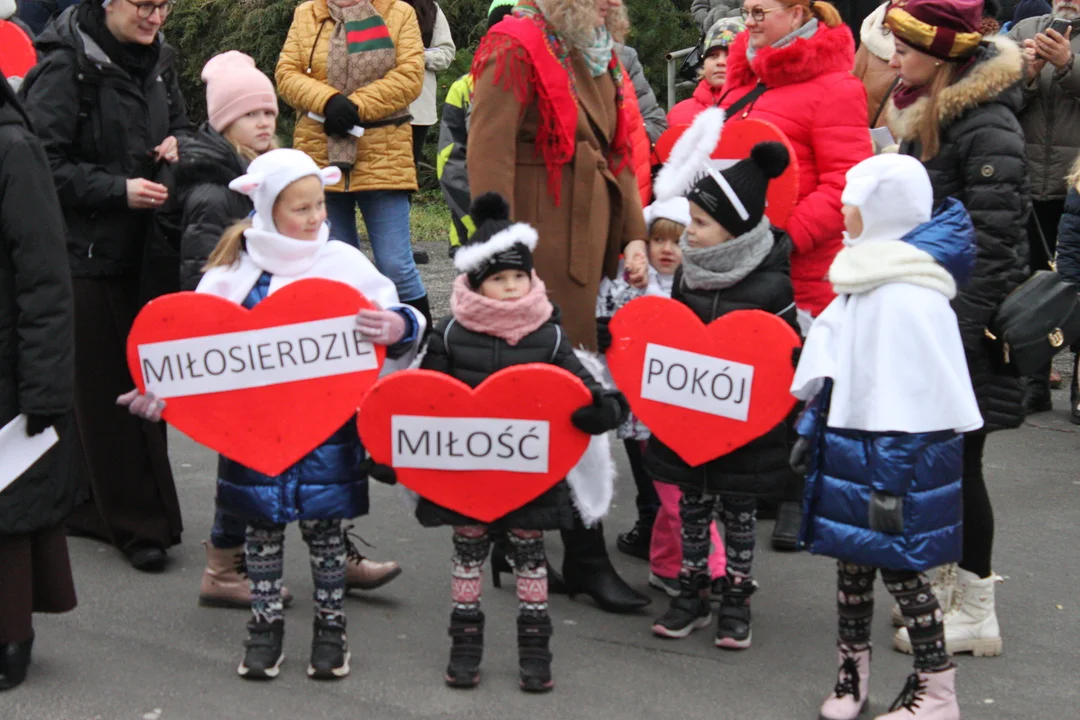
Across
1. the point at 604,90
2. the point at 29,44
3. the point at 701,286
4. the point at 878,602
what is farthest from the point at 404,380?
the point at 29,44

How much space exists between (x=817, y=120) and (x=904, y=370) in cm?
162

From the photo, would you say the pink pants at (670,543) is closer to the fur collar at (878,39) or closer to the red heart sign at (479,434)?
the red heart sign at (479,434)

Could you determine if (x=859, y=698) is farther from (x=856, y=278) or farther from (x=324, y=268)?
(x=324, y=268)

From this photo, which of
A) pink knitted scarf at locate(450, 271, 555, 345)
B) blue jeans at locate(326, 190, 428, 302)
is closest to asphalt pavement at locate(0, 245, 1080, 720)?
pink knitted scarf at locate(450, 271, 555, 345)

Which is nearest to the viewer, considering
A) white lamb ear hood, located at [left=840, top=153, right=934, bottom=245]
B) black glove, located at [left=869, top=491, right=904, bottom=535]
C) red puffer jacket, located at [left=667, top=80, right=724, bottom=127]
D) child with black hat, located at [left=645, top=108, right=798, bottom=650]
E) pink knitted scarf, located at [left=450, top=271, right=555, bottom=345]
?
black glove, located at [left=869, top=491, right=904, bottom=535]

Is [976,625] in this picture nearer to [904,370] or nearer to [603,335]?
[904,370]

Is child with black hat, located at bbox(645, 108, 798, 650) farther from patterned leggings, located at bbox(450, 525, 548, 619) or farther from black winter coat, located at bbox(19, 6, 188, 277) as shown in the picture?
black winter coat, located at bbox(19, 6, 188, 277)

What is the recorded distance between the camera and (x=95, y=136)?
17.4 feet

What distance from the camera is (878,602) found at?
5152mm

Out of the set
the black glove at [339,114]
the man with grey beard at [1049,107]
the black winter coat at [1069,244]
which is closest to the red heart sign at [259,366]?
the black glove at [339,114]

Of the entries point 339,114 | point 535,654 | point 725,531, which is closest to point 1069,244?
point 339,114

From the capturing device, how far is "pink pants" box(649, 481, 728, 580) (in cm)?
502

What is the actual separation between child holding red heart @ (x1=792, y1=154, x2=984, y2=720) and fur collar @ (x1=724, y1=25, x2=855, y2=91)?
129 centimetres

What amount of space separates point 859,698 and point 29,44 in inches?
206
